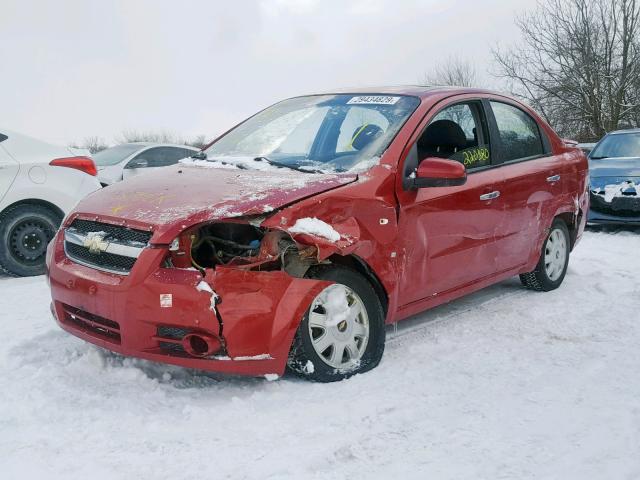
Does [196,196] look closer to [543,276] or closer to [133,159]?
[543,276]

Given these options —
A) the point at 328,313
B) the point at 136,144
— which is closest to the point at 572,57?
the point at 136,144

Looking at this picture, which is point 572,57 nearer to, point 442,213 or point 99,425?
point 442,213

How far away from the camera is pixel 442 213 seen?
402cm

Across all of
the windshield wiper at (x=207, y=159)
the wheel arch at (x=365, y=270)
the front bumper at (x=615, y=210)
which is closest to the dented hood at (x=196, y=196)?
the windshield wiper at (x=207, y=159)

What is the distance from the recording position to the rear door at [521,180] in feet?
15.4

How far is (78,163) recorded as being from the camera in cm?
650

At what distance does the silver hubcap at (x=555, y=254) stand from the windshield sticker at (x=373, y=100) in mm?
2003

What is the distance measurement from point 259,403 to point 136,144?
9.77 metres

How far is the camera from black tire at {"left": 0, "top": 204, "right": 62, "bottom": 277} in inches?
241

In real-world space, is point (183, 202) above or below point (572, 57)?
below

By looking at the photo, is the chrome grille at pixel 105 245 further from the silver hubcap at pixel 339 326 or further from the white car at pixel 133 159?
the white car at pixel 133 159

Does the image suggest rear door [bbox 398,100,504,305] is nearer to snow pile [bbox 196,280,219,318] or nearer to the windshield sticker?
the windshield sticker

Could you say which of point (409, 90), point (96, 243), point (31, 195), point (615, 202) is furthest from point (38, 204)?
point (615, 202)

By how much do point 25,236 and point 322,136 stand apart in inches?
139
